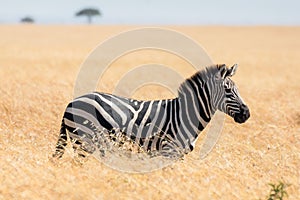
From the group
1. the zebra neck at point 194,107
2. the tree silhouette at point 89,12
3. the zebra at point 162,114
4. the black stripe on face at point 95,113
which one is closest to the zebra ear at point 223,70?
the zebra at point 162,114

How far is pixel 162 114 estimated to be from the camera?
8.21 m

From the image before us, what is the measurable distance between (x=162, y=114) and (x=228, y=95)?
43.2 inches

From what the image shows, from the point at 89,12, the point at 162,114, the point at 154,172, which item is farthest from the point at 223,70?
the point at 89,12

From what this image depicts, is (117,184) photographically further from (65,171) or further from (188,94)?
(188,94)

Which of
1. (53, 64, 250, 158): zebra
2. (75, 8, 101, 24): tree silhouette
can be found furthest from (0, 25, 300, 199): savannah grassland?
(75, 8, 101, 24): tree silhouette

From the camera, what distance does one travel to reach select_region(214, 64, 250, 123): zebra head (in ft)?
27.1

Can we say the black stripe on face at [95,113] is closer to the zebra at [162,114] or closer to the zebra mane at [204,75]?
the zebra at [162,114]

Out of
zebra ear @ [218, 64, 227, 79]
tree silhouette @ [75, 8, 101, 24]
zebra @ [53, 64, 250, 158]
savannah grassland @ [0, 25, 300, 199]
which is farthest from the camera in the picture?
tree silhouette @ [75, 8, 101, 24]

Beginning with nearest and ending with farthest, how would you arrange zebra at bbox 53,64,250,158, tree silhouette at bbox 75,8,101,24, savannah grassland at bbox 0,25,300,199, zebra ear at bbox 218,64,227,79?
savannah grassland at bbox 0,25,300,199, zebra at bbox 53,64,250,158, zebra ear at bbox 218,64,227,79, tree silhouette at bbox 75,8,101,24

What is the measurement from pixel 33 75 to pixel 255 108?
35.8ft

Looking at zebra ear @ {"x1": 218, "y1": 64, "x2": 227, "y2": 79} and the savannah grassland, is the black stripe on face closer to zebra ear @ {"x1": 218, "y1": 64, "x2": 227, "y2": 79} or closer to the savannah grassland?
the savannah grassland

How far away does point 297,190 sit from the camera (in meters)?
6.63

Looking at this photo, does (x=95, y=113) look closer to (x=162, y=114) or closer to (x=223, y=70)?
(x=162, y=114)

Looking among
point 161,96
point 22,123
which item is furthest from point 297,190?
point 161,96
